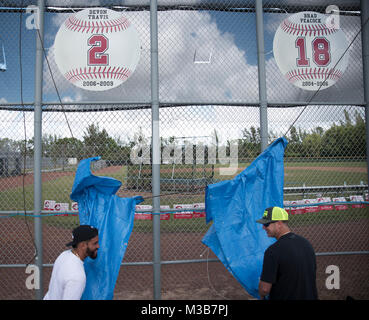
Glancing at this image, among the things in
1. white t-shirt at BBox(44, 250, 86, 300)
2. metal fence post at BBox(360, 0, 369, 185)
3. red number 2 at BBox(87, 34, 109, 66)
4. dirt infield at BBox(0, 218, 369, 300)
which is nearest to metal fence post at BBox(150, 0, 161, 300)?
dirt infield at BBox(0, 218, 369, 300)

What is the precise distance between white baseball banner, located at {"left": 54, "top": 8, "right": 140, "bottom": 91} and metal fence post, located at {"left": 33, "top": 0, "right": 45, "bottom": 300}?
0.23 m

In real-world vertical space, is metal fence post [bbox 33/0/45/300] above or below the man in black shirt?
above

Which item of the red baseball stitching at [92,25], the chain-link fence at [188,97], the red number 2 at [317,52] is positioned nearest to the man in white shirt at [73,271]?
the chain-link fence at [188,97]

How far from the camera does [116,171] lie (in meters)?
4.52

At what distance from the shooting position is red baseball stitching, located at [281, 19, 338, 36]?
13.6 ft

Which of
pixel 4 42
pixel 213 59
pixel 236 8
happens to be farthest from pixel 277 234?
pixel 4 42

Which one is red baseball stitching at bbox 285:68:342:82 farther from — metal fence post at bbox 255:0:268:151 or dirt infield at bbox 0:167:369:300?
dirt infield at bbox 0:167:369:300

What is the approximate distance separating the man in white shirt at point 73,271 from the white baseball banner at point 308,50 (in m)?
3.57

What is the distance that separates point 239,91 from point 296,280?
8.67 feet

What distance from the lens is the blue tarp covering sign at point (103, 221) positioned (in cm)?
272

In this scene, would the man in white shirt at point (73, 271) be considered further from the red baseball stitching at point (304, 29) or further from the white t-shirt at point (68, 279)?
the red baseball stitching at point (304, 29)

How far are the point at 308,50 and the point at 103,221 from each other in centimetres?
379

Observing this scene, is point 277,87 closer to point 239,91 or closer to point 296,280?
point 239,91

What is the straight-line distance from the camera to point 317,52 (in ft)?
13.5
